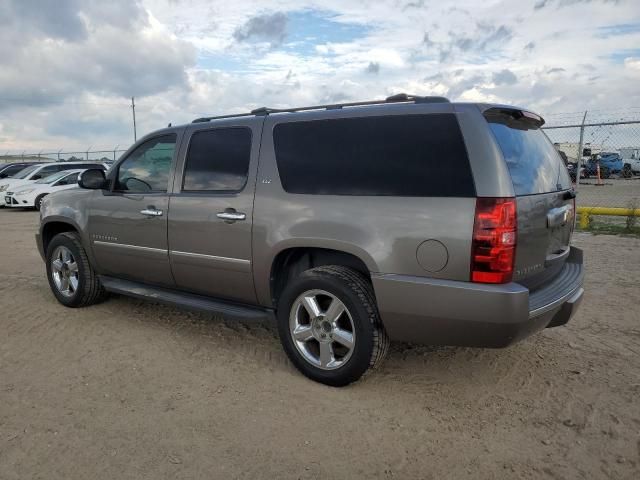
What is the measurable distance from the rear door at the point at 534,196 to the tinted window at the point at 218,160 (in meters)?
1.82

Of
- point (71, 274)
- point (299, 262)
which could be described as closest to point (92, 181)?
point (71, 274)

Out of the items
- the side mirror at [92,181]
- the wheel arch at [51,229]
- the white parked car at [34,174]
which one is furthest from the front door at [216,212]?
the white parked car at [34,174]

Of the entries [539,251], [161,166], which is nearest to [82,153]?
[161,166]

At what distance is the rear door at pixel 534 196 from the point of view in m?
3.08

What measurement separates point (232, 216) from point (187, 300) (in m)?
0.93

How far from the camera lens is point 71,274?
5422mm

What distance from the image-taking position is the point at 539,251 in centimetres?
325

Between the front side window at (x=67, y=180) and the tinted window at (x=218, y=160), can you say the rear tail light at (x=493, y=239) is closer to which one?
the tinted window at (x=218, y=160)

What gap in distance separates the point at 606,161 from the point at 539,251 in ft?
114

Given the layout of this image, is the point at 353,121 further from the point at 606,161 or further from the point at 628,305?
the point at 606,161

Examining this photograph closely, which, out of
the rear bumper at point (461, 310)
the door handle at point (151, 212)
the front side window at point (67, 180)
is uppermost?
the door handle at point (151, 212)

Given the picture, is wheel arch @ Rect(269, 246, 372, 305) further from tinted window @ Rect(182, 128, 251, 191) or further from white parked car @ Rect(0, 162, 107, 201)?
white parked car @ Rect(0, 162, 107, 201)

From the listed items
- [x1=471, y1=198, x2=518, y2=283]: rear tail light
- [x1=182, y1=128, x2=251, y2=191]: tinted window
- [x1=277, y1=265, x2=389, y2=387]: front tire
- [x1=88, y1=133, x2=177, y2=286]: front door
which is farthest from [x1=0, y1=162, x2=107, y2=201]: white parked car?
[x1=471, y1=198, x2=518, y2=283]: rear tail light

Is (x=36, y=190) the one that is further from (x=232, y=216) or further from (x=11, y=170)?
(x=232, y=216)
